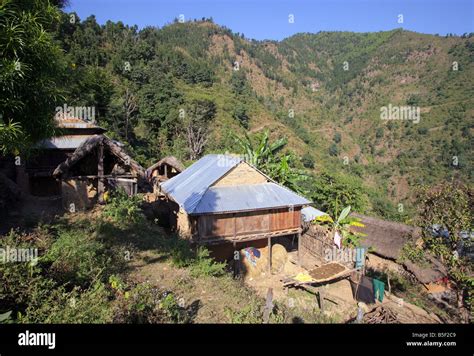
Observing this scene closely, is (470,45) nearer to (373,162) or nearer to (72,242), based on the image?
(373,162)

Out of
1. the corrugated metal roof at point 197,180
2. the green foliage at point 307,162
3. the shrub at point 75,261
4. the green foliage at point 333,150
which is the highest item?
the green foliage at point 333,150

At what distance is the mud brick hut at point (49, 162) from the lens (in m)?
19.0

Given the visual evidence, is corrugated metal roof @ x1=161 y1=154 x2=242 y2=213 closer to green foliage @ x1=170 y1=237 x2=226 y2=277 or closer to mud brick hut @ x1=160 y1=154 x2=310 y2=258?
mud brick hut @ x1=160 y1=154 x2=310 y2=258

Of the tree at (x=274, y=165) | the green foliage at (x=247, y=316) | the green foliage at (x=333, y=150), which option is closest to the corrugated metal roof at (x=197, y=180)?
the tree at (x=274, y=165)

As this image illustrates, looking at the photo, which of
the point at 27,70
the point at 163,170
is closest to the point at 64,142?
the point at 163,170

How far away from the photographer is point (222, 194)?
15.5m

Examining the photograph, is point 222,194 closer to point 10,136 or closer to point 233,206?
point 233,206

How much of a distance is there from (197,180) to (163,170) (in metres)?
10.9

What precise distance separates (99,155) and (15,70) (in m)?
11.2

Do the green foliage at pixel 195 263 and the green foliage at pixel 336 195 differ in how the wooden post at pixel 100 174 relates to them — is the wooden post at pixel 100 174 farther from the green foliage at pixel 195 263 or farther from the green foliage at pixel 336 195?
the green foliage at pixel 336 195

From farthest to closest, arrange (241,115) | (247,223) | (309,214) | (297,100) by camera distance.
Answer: (297,100) < (241,115) < (309,214) < (247,223)

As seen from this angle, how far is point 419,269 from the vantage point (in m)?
17.8

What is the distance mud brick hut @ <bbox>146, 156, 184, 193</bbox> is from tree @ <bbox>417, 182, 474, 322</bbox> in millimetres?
18181

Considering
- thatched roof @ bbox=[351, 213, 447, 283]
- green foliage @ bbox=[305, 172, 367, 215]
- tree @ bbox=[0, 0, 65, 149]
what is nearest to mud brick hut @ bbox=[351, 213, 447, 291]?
thatched roof @ bbox=[351, 213, 447, 283]
